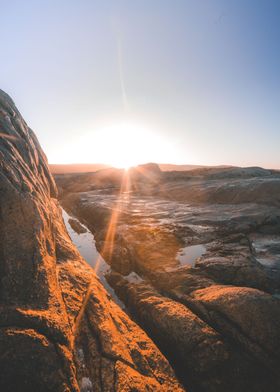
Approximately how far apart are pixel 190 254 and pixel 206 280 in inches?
104

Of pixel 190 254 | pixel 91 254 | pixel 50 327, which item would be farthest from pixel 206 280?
pixel 91 254

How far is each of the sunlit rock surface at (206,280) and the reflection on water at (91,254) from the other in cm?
28

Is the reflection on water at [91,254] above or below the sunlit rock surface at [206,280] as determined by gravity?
below

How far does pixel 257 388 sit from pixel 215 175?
28073 mm

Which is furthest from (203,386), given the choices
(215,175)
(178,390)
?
(215,175)

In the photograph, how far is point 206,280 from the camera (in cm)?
789

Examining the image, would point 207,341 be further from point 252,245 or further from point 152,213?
point 152,213

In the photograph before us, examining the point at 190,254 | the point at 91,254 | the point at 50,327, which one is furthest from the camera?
the point at 91,254

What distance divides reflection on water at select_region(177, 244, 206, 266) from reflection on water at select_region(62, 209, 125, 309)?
3257 mm

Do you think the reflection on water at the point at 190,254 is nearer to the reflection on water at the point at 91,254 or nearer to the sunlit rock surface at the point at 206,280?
the sunlit rock surface at the point at 206,280

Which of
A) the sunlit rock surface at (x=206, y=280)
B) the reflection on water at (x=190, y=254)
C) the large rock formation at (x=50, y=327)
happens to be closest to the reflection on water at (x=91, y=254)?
the sunlit rock surface at (x=206, y=280)

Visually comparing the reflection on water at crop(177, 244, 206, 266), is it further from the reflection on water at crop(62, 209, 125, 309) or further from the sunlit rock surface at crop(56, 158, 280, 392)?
the reflection on water at crop(62, 209, 125, 309)

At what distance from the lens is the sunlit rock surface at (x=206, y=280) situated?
489 centimetres

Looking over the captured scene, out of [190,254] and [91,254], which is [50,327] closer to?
[190,254]
